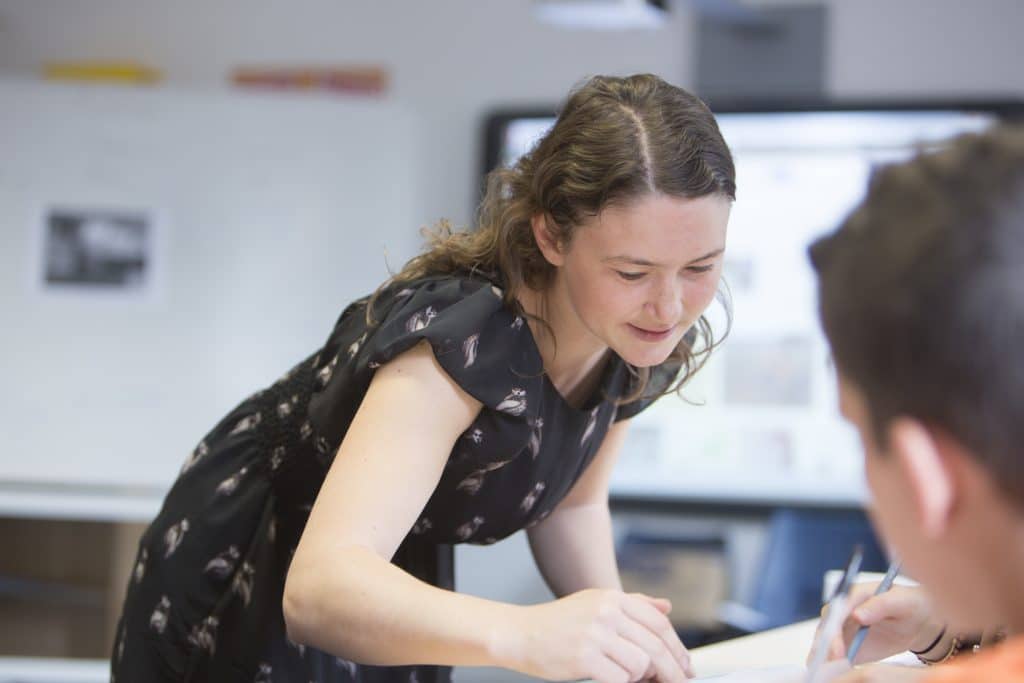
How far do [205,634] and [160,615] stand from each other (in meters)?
0.05

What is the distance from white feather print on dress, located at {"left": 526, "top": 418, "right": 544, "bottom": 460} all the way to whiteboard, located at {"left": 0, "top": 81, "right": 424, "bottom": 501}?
208 cm

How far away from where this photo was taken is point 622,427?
1294mm

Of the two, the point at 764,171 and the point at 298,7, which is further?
the point at 298,7

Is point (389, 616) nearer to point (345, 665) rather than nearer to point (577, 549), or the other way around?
point (345, 665)

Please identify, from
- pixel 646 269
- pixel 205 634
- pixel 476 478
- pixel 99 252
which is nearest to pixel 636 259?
pixel 646 269

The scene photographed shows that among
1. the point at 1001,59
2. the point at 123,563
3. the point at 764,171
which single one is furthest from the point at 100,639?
the point at 1001,59

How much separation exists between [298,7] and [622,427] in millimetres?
2605

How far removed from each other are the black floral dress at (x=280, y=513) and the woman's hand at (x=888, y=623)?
311mm

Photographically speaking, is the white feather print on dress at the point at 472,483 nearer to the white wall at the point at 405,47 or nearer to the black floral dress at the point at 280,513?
the black floral dress at the point at 280,513

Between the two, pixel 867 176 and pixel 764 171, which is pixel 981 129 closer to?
pixel 867 176

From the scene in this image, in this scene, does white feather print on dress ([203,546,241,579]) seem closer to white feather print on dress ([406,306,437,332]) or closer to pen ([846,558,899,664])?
white feather print on dress ([406,306,437,332])

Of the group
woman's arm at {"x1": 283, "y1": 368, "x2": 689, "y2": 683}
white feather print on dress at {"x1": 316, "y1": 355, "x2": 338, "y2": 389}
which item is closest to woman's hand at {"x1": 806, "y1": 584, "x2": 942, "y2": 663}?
woman's arm at {"x1": 283, "y1": 368, "x2": 689, "y2": 683}

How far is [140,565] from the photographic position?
121 centimetres

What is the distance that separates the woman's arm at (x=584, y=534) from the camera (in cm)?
131
